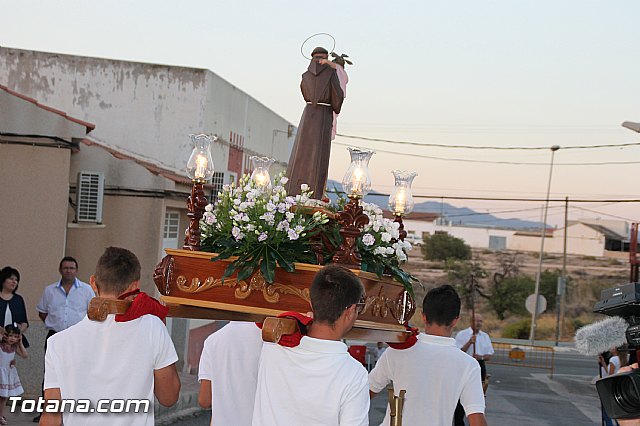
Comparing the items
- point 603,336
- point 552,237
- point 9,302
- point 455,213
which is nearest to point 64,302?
point 9,302

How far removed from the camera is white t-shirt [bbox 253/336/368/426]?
13.7 feet

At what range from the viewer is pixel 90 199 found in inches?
609

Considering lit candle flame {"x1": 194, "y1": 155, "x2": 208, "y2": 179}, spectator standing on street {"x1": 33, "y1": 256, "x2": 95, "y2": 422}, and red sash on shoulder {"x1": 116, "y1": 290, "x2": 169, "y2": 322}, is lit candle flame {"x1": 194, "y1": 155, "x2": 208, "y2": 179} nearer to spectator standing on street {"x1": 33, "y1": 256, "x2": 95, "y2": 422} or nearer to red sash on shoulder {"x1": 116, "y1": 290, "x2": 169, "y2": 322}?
red sash on shoulder {"x1": 116, "y1": 290, "x2": 169, "y2": 322}

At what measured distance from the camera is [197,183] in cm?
647

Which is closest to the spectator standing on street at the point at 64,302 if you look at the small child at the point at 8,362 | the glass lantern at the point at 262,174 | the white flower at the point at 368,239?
the small child at the point at 8,362

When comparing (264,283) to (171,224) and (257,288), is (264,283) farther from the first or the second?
(171,224)

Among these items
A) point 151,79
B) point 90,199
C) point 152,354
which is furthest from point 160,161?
point 152,354

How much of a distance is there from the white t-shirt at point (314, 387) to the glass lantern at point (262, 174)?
228 centimetres

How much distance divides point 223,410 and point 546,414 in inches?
525

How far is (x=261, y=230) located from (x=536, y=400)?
16.0m

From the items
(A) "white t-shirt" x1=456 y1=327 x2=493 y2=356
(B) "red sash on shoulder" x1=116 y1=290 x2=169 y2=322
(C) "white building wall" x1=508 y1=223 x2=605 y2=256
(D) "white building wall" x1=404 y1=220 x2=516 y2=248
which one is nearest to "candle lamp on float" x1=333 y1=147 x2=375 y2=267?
(B) "red sash on shoulder" x1=116 y1=290 x2=169 y2=322

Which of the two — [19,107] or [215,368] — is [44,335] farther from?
[215,368]

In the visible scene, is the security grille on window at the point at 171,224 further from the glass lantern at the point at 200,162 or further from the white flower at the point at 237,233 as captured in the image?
the white flower at the point at 237,233

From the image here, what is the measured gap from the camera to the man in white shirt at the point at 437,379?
19.0ft
